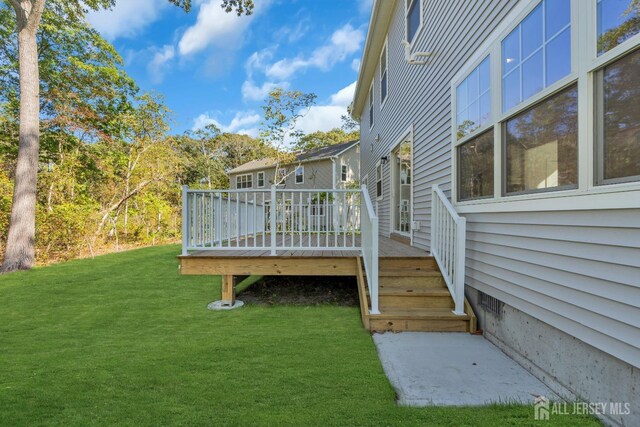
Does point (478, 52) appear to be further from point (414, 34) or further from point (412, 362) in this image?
point (412, 362)

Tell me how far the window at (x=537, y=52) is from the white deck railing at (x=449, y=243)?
1178 millimetres

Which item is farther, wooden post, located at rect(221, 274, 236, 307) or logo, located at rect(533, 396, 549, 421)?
wooden post, located at rect(221, 274, 236, 307)

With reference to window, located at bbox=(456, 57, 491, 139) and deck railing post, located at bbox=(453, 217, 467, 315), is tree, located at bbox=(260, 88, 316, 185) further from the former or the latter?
deck railing post, located at bbox=(453, 217, 467, 315)

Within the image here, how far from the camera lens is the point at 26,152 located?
790 centimetres

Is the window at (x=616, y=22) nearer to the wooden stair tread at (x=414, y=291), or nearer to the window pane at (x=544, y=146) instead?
the window pane at (x=544, y=146)

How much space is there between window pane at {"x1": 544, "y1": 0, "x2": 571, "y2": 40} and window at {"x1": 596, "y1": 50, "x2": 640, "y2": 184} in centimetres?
57

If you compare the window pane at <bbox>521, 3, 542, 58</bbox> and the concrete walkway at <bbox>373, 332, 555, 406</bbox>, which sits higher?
the window pane at <bbox>521, 3, 542, 58</bbox>

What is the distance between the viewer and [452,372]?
8.09 ft

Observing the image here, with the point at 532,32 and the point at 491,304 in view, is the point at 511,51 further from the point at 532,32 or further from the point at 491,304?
the point at 491,304

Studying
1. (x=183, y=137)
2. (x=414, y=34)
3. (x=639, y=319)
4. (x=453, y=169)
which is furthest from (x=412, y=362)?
(x=183, y=137)

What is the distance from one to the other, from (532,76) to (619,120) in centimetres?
93

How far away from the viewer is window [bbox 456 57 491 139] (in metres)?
3.23

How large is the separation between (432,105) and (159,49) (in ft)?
64.6

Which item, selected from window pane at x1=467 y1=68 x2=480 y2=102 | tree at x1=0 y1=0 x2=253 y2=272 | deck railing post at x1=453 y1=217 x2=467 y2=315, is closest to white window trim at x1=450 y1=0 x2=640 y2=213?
deck railing post at x1=453 y1=217 x2=467 y2=315
